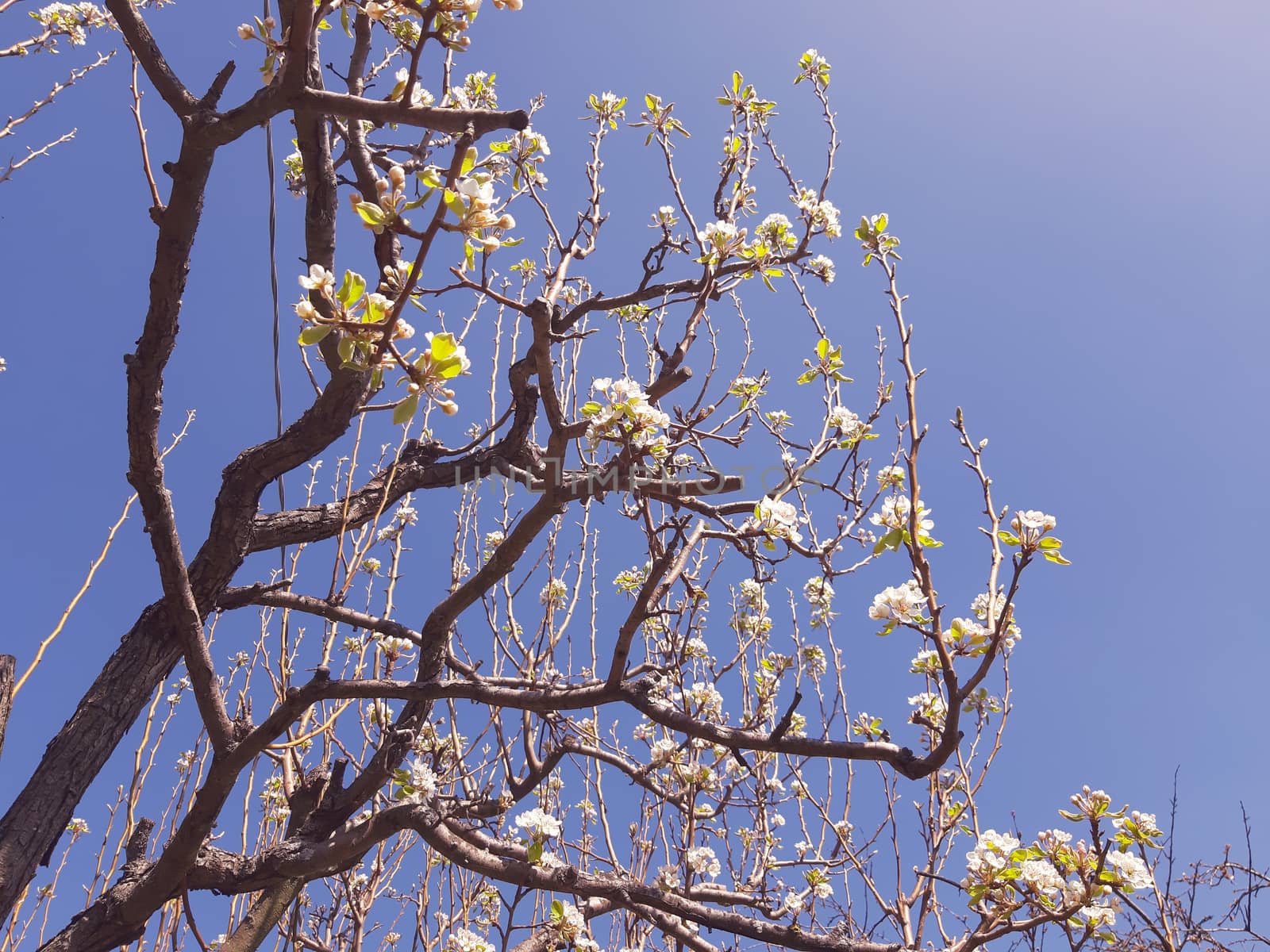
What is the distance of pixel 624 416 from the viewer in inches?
58.8

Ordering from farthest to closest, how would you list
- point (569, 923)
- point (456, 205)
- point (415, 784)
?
point (569, 923), point (415, 784), point (456, 205)

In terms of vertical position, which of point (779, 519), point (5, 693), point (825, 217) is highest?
point (825, 217)

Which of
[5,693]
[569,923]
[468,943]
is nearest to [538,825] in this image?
[569,923]

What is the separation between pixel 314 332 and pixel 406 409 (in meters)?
0.19

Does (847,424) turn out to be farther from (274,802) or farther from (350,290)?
(274,802)

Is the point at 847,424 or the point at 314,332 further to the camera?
the point at 847,424

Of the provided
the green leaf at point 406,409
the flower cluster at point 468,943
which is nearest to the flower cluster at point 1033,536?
the green leaf at point 406,409

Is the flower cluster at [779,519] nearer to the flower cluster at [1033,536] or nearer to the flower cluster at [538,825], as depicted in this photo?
the flower cluster at [1033,536]

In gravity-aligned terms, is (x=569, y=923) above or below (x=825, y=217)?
below

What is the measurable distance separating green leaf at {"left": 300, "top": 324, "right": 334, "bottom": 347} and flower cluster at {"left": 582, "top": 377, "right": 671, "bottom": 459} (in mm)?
512

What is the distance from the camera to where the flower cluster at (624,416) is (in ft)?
4.83

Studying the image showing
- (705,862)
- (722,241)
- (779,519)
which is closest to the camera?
(779,519)

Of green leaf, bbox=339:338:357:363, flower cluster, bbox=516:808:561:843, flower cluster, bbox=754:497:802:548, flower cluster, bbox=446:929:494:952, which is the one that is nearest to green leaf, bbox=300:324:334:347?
green leaf, bbox=339:338:357:363

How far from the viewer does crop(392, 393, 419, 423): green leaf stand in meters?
1.24
